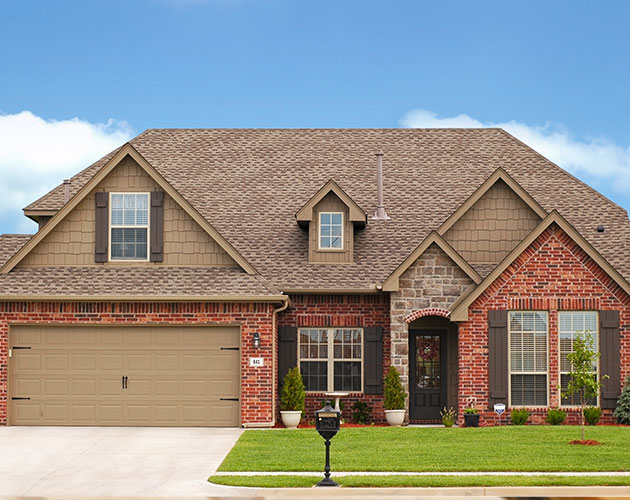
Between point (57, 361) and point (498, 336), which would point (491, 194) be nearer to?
point (498, 336)

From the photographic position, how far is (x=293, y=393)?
75.2ft

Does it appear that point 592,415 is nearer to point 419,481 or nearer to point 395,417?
point 395,417

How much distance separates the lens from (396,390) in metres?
22.9

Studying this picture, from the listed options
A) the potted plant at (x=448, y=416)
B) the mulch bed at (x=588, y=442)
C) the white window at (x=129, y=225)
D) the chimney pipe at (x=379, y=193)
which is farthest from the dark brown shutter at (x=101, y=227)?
the mulch bed at (x=588, y=442)

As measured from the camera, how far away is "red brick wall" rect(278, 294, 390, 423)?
24297 millimetres

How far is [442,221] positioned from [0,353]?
1160cm

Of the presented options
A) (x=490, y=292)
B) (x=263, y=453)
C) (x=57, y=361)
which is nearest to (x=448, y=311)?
(x=490, y=292)

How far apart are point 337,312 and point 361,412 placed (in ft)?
8.16

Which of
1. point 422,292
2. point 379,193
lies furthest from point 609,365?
point 379,193

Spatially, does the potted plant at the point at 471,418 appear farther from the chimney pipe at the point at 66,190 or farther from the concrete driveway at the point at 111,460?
the chimney pipe at the point at 66,190

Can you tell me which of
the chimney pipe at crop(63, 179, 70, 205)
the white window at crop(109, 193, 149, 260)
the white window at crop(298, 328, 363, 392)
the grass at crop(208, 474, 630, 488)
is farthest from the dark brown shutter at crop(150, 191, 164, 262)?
the grass at crop(208, 474, 630, 488)

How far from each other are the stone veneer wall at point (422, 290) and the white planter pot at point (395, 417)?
0.85m

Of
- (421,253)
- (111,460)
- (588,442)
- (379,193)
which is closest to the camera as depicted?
(111,460)

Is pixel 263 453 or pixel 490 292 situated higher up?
pixel 490 292
